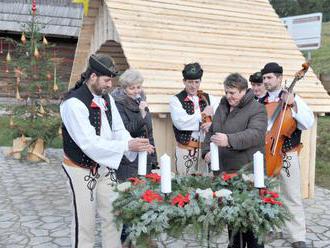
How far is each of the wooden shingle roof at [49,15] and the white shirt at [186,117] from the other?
12.2 metres

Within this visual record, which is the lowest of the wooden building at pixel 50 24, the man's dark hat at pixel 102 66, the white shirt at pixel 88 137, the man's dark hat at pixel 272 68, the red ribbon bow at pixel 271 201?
the red ribbon bow at pixel 271 201

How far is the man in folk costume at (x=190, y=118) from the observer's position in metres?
4.59

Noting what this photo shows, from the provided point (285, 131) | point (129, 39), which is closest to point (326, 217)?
point (285, 131)

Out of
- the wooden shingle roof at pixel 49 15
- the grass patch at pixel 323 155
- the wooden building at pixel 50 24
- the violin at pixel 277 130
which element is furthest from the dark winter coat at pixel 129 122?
the wooden shingle roof at pixel 49 15

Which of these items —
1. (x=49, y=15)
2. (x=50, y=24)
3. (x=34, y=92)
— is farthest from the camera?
(x=49, y=15)

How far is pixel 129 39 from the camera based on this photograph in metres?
5.67

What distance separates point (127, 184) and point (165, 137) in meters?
2.71

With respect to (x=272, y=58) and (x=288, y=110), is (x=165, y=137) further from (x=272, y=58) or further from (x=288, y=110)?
(x=272, y=58)

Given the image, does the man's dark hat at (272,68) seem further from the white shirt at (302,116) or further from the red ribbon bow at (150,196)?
the red ribbon bow at (150,196)

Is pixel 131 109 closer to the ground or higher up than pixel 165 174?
higher up

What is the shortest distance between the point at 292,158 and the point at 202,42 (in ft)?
8.16

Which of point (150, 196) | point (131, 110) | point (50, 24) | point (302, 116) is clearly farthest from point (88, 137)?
point (50, 24)

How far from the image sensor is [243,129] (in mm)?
3449

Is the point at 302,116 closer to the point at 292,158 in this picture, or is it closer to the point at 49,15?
the point at 292,158
